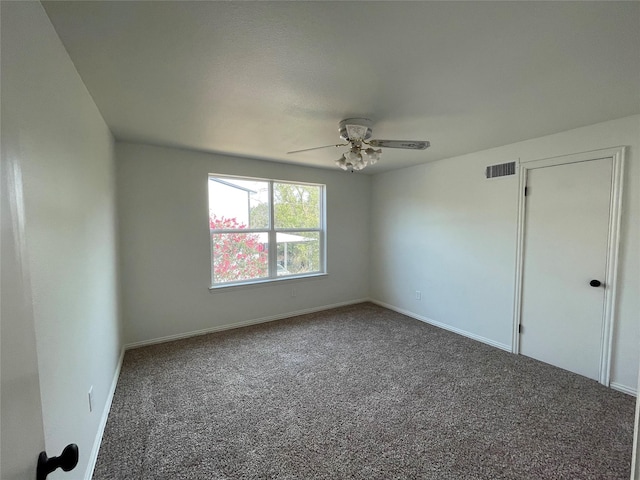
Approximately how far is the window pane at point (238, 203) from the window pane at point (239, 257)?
0.54ft

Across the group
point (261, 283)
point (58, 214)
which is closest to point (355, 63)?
point (58, 214)

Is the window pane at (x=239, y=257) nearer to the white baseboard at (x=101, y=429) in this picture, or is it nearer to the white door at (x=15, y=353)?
the white baseboard at (x=101, y=429)

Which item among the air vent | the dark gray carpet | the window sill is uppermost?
the air vent

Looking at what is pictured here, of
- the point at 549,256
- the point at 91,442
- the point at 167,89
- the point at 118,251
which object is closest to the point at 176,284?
the point at 118,251

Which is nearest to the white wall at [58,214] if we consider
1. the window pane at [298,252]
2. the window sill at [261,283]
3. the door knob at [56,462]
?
the door knob at [56,462]

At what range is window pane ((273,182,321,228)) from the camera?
432 cm

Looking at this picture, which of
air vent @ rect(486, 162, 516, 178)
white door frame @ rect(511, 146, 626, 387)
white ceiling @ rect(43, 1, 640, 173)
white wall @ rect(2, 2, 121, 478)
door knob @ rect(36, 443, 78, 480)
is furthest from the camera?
air vent @ rect(486, 162, 516, 178)

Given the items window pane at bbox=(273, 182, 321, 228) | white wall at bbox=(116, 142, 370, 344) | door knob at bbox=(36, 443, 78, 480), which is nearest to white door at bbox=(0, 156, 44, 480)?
door knob at bbox=(36, 443, 78, 480)

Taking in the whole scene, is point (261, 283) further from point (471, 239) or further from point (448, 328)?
point (471, 239)

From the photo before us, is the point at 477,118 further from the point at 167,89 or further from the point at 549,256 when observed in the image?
the point at 167,89

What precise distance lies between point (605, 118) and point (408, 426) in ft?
9.95

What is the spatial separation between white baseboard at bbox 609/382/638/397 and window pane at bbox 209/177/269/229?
4069mm

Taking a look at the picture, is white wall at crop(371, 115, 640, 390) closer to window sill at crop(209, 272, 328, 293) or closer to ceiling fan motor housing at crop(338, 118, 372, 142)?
window sill at crop(209, 272, 328, 293)

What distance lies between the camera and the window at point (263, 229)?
152 inches
